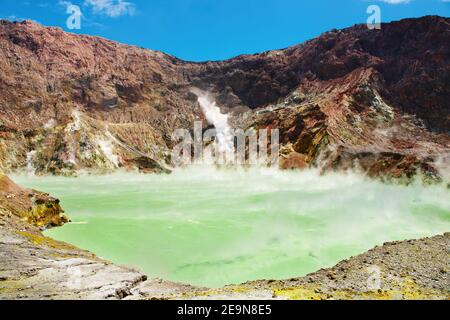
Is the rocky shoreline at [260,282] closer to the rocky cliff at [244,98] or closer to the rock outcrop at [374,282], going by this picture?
the rock outcrop at [374,282]

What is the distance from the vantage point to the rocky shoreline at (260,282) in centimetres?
1297

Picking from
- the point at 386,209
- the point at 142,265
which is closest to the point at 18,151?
the point at 386,209

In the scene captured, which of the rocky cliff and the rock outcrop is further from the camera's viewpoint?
the rocky cliff

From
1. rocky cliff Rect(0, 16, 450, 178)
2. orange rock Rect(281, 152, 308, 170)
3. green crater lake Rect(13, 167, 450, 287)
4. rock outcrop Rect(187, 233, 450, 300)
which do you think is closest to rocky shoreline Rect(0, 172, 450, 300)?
rock outcrop Rect(187, 233, 450, 300)

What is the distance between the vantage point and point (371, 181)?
90750 millimetres

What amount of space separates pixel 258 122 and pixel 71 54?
83.9 m

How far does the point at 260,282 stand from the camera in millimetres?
15688

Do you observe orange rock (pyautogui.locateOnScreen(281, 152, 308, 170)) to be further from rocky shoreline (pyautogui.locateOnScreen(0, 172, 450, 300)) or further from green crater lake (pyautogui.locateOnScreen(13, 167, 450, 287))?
rocky shoreline (pyautogui.locateOnScreen(0, 172, 450, 300))

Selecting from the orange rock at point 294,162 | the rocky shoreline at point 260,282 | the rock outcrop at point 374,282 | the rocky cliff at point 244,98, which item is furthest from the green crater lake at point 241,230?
the orange rock at point 294,162

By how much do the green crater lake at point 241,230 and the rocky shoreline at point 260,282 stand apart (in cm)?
562

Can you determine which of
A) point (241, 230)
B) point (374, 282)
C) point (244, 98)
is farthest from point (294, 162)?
point (374, 282)

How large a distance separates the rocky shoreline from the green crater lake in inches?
221

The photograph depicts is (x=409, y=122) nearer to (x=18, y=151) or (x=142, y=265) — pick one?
(x=18, y=151)

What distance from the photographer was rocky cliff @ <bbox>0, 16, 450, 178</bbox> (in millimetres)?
116575
